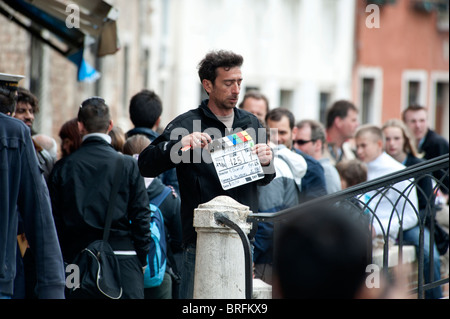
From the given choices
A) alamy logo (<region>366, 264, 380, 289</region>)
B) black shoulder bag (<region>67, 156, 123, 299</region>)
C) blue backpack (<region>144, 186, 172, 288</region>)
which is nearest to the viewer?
black shoulder bag (<region>67, 156, 123, 299</region>)

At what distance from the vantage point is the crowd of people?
440 cm

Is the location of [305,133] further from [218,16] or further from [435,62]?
[435,62]

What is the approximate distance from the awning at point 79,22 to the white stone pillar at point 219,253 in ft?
14.6

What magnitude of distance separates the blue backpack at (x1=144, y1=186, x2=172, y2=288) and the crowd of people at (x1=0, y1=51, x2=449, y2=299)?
10.3 inches

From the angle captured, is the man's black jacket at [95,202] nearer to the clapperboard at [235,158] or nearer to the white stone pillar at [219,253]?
the white stone pillar at [219,253]

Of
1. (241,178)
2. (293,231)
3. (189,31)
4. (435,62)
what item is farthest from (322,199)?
(435,62)

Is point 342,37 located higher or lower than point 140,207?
Answer: higher

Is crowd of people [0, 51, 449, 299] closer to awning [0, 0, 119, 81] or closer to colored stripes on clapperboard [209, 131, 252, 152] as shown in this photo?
colored stripes on clapperboard [209, 131, 252, 152]

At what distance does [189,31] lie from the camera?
31.7 m

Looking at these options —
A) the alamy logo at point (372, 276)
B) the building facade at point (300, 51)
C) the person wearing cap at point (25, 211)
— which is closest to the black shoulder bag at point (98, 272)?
the alamy logo at point (372, 276)

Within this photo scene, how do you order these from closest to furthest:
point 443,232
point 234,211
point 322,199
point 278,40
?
point 234,211
point 322,199
point 443,232
point 278,40

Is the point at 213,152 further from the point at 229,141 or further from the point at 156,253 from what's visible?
the point at 156,253

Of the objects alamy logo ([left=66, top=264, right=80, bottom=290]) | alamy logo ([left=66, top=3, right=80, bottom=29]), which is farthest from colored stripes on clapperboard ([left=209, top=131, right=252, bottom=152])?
alamy logo ([left=66, top=3, right=80, bottom=29])

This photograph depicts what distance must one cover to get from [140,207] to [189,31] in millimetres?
25573
